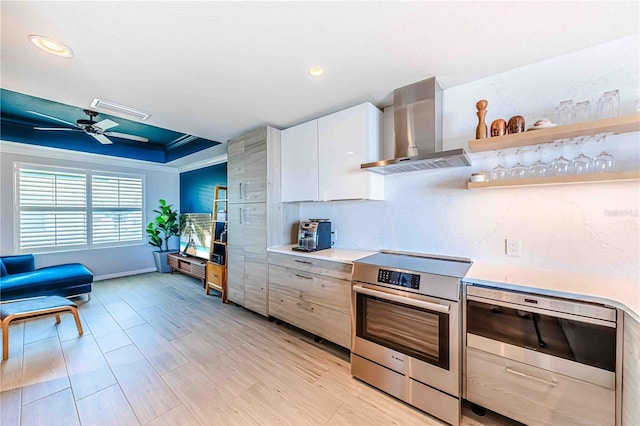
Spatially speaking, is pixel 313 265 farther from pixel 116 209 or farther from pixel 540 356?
pixel 116 209

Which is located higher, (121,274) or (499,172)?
(499,172)

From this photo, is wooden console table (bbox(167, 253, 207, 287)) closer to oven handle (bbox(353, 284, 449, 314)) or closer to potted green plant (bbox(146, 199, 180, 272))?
potted green plant (bbox(146, 199, 180, 272))

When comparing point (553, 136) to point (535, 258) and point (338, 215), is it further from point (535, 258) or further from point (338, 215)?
point (338, 215)

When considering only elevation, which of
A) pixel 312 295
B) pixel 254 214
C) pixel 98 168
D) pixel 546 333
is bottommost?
pixel 312 295

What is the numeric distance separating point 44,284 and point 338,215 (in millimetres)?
4196

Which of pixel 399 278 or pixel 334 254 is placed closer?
pixel 399 278

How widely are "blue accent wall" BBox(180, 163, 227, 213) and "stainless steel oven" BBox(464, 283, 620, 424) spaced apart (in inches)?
179

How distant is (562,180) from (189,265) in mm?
5282

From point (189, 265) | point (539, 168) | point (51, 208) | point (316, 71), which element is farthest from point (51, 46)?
point (51, 208)

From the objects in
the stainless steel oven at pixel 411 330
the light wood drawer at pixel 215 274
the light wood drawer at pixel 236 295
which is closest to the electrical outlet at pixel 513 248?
the stainless steel oven at pixel 411 330

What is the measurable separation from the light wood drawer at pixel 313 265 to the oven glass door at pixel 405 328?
0.28 metres

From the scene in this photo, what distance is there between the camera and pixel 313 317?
2488 millimetres

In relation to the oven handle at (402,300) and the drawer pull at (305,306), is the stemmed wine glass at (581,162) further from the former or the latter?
the drawer pull at (305,306)

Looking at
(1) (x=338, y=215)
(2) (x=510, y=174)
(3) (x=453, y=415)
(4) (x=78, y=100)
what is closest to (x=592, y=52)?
(2) (x=510, y=174)
